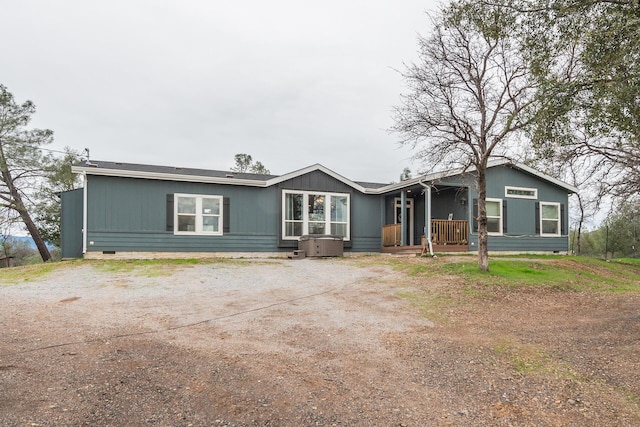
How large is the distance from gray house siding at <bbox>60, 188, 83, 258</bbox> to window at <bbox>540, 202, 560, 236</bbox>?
18818 mm

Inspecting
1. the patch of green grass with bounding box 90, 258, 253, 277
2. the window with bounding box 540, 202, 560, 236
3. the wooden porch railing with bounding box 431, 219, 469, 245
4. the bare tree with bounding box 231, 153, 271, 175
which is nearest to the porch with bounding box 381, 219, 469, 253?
the wooden porch railing with bounding box 431, 219, 469, 245

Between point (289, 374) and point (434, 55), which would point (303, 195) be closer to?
point (434, 55)

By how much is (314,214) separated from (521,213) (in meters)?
8.97

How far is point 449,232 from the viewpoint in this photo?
16.4 metres

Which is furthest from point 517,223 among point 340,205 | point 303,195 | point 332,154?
point 332,154

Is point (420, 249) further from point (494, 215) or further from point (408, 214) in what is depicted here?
point (494, 215)

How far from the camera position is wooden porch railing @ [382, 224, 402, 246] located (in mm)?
17125

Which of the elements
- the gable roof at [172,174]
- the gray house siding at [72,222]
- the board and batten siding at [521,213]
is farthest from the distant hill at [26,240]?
the board and batten siding at [521,213]

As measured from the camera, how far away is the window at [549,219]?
1823 cm

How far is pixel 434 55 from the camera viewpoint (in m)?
10.6

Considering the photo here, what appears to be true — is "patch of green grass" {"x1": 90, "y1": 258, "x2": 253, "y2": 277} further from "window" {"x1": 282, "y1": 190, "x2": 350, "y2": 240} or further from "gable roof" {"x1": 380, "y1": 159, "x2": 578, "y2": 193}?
"gable roof" {"x1": 380, "y1": 159, "x2": 578, "y2": 193}

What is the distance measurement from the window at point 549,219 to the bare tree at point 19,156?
957 inches

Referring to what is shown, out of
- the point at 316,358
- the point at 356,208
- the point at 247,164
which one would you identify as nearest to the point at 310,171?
the point at 356,208

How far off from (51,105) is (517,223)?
25.3 meters
